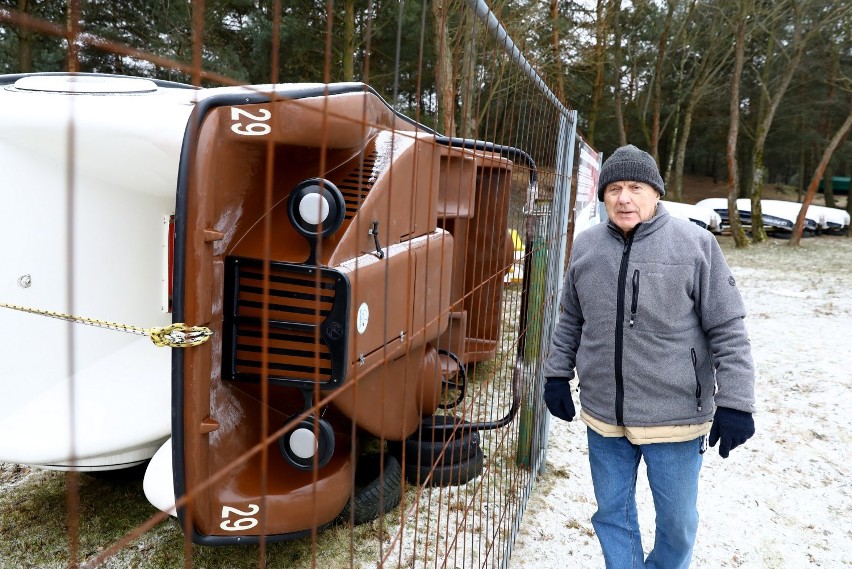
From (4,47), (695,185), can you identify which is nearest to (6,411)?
(4,47)

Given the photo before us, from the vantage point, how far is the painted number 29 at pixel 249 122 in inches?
70.9

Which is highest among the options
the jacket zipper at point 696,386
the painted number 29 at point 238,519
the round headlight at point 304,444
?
the jacket zipper at point 696,386

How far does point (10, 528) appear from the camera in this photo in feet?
8.93

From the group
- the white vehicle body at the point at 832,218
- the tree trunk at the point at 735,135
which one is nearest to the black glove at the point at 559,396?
the tree trunk at the point at 735,135

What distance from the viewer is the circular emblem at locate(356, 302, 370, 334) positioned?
74.5 inches

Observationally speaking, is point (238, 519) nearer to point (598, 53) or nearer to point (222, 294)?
point (222, 294)

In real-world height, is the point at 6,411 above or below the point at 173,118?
below

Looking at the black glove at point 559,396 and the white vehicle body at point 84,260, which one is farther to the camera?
the black glove at point 559,396

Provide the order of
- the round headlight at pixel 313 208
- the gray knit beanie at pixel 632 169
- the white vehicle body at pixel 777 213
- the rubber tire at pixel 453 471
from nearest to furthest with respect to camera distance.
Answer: the round headlight at pixel 313 208, the gray knit beanie at pixel 632 169, the rubber tire at pixel 453 471, the white vehicle body at pixel 777 213

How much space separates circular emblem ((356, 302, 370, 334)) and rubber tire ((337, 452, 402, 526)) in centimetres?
A: 112

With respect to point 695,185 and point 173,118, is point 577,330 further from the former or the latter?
point 695,185

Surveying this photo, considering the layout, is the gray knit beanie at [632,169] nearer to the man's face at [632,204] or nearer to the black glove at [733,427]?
the man's face at [632,204]

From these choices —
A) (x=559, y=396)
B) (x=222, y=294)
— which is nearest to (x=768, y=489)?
(x=559, y=396)

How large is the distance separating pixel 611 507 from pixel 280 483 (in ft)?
3.92
